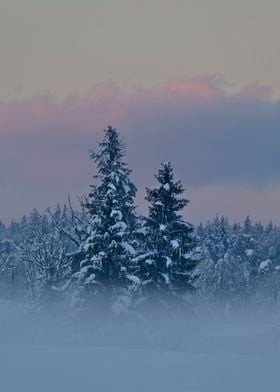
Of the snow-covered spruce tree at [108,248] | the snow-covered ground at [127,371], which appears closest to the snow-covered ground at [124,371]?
the snow-covered ground at [127,371]

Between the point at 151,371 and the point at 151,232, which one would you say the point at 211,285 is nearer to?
the point at 151,232

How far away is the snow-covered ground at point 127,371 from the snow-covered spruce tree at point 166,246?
12696mm

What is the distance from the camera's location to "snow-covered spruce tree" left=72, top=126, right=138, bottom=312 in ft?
104

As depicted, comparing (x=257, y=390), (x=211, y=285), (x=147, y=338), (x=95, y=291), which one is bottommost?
Answer: (x=257, y=390)

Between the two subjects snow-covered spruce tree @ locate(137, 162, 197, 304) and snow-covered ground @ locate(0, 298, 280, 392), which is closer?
snow-covered ground @ locate(0, 298, 280, 392)

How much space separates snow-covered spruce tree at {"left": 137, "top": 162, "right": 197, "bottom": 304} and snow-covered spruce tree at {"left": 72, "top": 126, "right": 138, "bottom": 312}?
3.40 ft

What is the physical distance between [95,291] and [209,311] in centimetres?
5108

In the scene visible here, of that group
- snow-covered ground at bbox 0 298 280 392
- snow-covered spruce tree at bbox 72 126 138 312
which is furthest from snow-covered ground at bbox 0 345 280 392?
snow-covered spruce tree at bbox 72 126 138 312

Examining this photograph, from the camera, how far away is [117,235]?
3180cm

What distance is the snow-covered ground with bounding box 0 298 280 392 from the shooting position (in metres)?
15.5

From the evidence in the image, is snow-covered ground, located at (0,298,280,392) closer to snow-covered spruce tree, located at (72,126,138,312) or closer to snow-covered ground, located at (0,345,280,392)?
snow-covered ground, located at (0,345,280,392)

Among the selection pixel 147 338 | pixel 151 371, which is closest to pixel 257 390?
pixel 151 371

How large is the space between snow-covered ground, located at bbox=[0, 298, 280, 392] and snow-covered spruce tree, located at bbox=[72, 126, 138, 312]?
1178 cm

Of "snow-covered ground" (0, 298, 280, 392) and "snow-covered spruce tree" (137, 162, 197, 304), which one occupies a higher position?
"snow-covered spruce tree" (137, 162, 197, 304)
